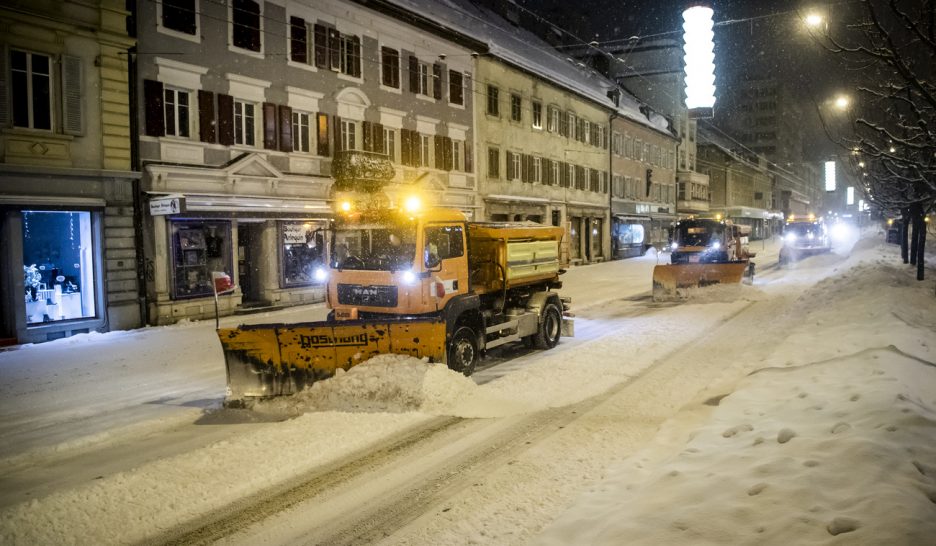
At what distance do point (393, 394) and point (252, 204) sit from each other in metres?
14.0

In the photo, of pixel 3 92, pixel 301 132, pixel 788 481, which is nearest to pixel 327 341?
pixel 788 481

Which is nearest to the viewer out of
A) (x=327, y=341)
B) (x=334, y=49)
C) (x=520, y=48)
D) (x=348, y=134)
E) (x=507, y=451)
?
(x=507, y=451)

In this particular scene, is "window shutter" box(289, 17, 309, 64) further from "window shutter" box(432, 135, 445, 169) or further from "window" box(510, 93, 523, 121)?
"window" box(510, 93, 523, 121)

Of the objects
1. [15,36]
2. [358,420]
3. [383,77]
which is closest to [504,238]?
[358,420]

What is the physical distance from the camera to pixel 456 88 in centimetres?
2970

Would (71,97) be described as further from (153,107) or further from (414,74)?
(414,74)

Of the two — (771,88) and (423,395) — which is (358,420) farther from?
(771,88)

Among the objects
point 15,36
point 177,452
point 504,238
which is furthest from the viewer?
point 15,36

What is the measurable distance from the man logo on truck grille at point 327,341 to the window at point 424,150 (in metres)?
19.7

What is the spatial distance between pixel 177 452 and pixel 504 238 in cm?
661

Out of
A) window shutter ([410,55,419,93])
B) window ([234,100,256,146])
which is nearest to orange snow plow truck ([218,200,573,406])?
window ([234,100,256,146])

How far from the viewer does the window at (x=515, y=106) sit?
1345 inches

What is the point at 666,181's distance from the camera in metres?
58.2

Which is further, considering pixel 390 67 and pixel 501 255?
pixel 390 67
